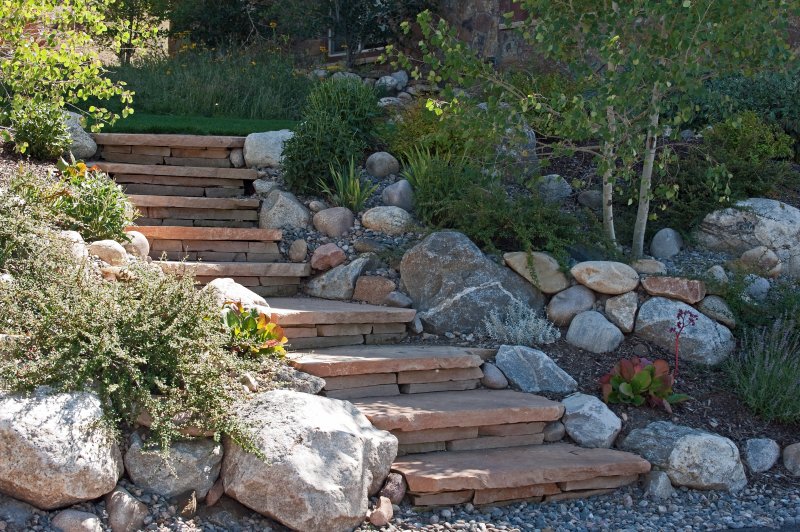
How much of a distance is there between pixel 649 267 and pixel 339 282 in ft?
7.26

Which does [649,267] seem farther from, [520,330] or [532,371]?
[532,371]

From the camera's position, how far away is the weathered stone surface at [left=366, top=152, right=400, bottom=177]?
306 inches

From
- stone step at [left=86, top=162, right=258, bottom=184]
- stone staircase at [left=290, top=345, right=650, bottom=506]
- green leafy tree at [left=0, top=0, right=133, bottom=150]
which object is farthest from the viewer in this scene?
stone step at [left=86, top=162, right=258, bottom=184]

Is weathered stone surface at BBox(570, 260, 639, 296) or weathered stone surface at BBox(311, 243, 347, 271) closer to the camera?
weathered stone surface at BBox(570, 260, 639, 296)

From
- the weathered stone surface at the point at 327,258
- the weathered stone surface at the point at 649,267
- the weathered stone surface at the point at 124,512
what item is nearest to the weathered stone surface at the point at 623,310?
the weathered stone surface at the point at 649,267

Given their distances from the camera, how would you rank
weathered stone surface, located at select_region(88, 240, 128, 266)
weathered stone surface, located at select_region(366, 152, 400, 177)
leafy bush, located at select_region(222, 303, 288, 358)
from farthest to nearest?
1. weathered stone surface, located at select_region(366, 152, 400, 177)
2. weathered stone surface, located at select_region(88, 240, 128, 266)
3. leafy bush, located at select_region(222, 303, 288, 358)

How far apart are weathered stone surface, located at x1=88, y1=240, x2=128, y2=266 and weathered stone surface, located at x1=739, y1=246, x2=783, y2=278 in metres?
4.33

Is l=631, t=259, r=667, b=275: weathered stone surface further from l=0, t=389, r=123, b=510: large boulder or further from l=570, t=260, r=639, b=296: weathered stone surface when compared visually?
l=0, t=389, r=123, b=510: large boulder

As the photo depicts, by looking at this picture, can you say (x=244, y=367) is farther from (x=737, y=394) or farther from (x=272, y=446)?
(x=737, y=394)

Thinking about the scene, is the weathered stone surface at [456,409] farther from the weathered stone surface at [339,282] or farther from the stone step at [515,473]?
the weathered stone surface at [339,282]

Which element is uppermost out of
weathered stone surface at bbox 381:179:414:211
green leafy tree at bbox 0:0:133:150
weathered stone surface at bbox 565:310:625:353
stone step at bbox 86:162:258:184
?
green leafy tree at bbox 0:0:133:150

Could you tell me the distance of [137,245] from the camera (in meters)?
6.19

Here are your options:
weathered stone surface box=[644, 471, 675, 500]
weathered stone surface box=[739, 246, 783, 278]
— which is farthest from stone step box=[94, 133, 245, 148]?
weathered stone surface box=[644, 471, 675, 500]

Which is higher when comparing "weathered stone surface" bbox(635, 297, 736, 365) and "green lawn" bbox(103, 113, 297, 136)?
"green lawn" bbox(103, 113, 297, 136)
